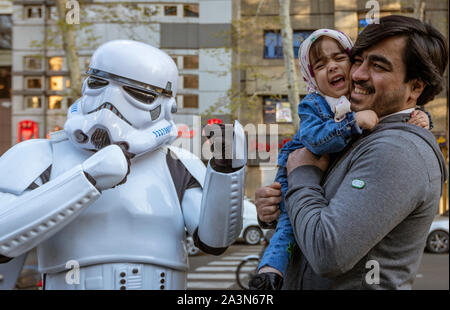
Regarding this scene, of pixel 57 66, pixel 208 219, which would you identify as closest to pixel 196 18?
pixel 208 219

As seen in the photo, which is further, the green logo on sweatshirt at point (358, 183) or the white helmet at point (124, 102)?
the white helmet at point (124, 102)

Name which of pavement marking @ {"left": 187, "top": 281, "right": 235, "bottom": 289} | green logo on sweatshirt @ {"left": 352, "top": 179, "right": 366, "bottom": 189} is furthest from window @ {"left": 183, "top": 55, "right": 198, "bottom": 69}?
pavement marking @ {"left": 187, "top": 281, "right": 235, "bottom": 289}

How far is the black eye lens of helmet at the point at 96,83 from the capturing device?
1952 millimetres

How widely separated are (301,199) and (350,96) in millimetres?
381

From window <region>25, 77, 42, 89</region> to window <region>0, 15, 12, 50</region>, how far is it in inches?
68.7

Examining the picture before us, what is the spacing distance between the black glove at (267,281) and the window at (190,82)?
66.8 inches

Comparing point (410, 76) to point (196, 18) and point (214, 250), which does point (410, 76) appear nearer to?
point (214, 250)

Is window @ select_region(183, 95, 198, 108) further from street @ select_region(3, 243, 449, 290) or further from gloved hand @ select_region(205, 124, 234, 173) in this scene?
street @ select_region(3, 243, 449, 290)

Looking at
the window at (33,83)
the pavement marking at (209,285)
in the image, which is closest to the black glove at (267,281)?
the pavement marking at (209,285)

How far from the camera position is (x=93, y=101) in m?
1.92

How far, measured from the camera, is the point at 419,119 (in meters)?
1.28

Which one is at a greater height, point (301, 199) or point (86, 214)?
point (301, 199)

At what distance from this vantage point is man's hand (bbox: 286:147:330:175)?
52.1 inches

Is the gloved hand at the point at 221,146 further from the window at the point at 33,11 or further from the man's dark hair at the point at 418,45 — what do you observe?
the window at the point at 33,11
